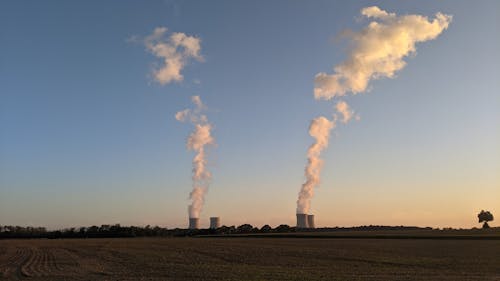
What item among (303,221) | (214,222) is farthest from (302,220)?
(214,222)

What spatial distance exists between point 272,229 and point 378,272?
164031mm

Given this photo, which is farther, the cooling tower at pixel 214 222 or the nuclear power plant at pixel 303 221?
the cooling tower at pixel 214 222

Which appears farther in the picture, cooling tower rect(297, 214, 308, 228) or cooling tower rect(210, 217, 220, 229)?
cooling tower rect(210, 217, 220, 229)

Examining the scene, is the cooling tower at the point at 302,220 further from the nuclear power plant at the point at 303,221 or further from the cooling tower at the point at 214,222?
the cooling tower at the point at 214,222

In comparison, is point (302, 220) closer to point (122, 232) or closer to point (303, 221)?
point (303, 221)

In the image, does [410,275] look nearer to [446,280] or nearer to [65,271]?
[446,280]

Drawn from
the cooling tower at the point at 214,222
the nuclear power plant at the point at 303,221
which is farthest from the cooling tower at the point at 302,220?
the cooling tower at the point at 214,222

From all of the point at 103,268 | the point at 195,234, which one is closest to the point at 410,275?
the point at 103,268

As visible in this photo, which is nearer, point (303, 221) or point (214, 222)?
point (303, 221)

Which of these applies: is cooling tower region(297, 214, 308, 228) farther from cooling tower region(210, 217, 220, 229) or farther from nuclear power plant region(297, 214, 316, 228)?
cooling tower region(210, 217, 220, 229)

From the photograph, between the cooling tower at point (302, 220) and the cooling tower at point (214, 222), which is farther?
the cooling tower at point (214, 222)

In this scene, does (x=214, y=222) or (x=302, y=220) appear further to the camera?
(x=214, y=222)

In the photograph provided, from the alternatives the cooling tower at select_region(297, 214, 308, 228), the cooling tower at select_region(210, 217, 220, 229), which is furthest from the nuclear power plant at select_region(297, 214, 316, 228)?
the cooling tower at select_region(210, 217, 220, 229)

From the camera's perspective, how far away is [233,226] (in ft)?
649
